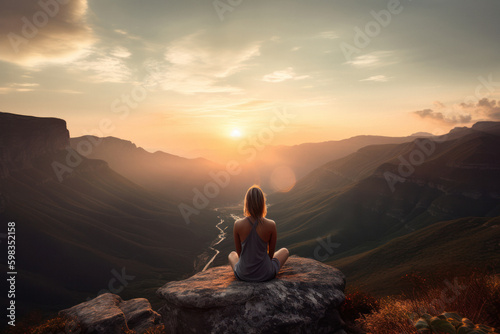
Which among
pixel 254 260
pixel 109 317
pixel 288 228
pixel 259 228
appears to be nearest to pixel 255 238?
pixel 259 228

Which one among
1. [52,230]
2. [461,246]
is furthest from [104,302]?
[52,230]

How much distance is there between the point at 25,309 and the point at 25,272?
31.4 meters

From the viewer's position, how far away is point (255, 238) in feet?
28.3

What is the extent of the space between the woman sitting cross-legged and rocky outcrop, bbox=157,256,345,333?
0.37 meters

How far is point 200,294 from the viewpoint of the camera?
26.8ft

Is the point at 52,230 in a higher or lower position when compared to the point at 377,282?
higher

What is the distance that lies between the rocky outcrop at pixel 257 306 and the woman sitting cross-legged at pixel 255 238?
371 mm

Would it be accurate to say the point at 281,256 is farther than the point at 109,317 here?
No

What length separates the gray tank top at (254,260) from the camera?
866 centimetres

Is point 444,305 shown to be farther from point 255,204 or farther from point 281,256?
point 255,204

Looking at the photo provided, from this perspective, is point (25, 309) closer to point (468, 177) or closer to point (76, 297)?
point (76, 297)

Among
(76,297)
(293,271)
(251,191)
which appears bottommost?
(76,297)

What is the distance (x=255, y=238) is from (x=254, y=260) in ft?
2.47

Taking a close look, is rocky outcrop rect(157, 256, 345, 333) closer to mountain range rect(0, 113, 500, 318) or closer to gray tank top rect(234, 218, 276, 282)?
gray tank top rect(234, 218, 276, 282)
